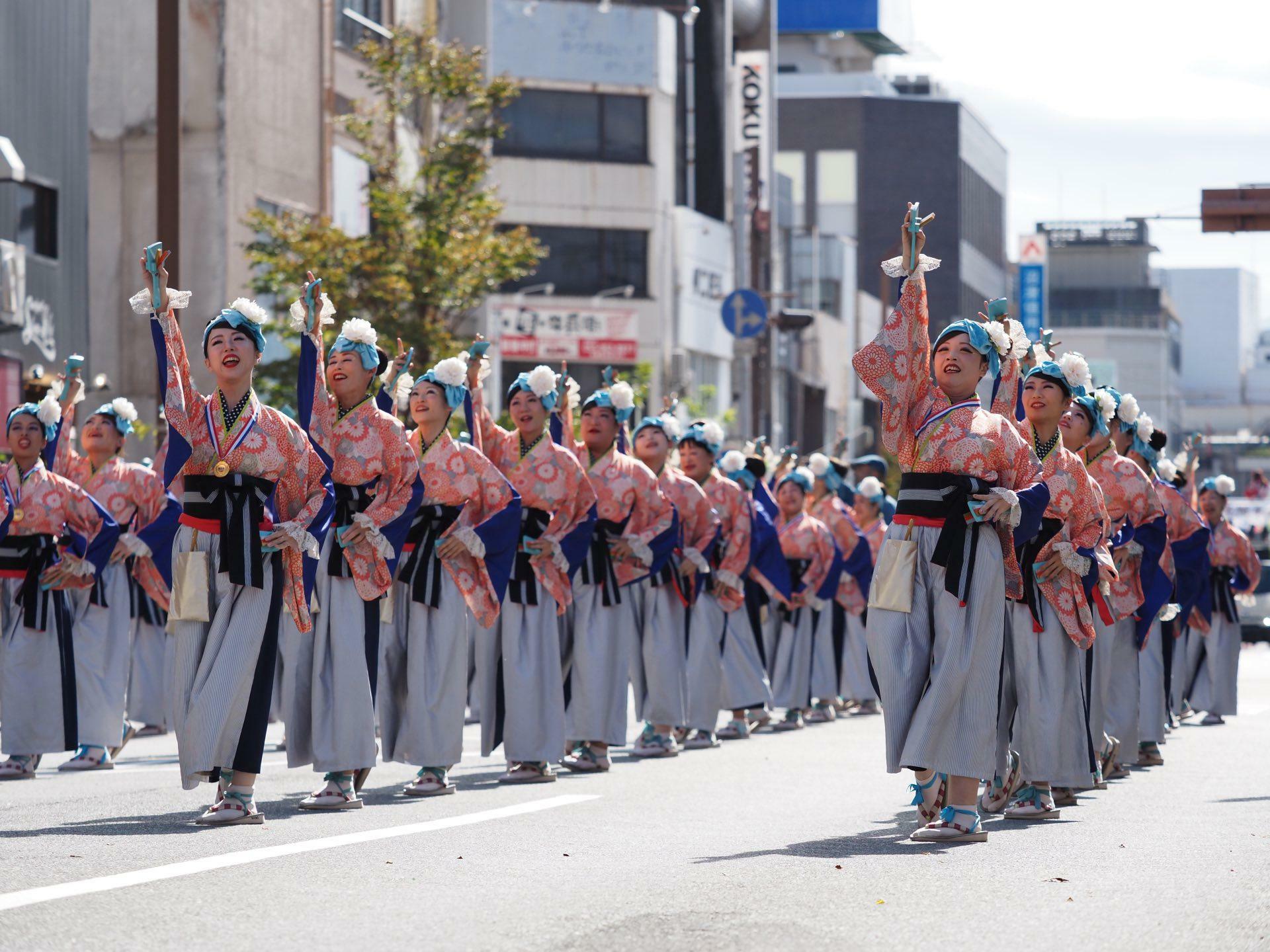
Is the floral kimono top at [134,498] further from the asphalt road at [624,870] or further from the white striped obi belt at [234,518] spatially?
the white striped obi belt at [234,518]

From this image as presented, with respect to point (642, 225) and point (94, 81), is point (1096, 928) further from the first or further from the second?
point (642, 225)

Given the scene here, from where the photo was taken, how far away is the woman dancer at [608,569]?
13.0 meters

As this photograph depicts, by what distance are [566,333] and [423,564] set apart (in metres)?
36.1

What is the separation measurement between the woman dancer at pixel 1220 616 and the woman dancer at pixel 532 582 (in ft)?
22.2

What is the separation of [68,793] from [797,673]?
8.31 metres

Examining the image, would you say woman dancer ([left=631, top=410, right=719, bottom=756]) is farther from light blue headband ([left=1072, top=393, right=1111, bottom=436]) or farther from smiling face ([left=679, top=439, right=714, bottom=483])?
light blue headband ([left=1072, top=393, right=1111, bottom=436])

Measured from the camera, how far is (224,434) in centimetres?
959

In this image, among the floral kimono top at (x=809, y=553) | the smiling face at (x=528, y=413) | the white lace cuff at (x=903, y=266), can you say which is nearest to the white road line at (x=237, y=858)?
the smiling face at (x=528, y=413)

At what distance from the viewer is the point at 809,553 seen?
60.5ft

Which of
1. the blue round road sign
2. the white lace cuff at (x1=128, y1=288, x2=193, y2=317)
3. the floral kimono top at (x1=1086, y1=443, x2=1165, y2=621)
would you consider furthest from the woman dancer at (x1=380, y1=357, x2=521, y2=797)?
the blue round road sign

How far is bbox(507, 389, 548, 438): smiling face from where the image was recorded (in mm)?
12578

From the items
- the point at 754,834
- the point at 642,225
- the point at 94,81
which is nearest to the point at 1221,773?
the point at 754,834

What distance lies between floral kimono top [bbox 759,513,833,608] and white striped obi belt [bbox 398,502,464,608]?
7261mm

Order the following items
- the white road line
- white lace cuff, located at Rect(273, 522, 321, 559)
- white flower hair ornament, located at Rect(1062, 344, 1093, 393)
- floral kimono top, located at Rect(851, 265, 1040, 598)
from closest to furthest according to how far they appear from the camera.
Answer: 1. the white road line
2. floral kimono top, located at Rect(851, 265, 1040, 598)
3. white lace cuff, located at Rect(273, 522, 321, 559)
4. white flower hair ornament, located at Rect(1062, 344, 1093, 393)
